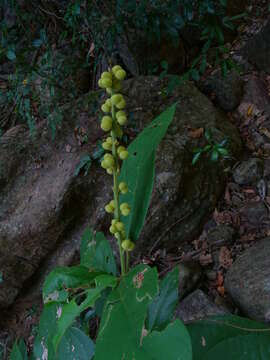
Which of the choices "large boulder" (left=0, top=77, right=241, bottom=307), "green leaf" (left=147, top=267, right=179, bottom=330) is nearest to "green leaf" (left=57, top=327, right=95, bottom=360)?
"green leaf" (left=147, top=267, right=179, bottom=330)

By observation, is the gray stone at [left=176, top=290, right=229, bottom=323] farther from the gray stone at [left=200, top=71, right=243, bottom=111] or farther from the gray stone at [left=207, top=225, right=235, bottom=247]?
the gray stone at [left=200, top=71, right=243, bottom=111]

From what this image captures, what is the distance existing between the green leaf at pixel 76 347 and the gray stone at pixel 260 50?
6.69ft

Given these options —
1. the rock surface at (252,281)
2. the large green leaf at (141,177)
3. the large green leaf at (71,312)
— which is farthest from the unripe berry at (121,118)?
the rock surface at (252,281)

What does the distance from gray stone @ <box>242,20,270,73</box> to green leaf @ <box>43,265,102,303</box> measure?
6.70ft

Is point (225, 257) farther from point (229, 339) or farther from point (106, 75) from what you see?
point (106, 75)

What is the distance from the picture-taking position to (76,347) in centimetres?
90

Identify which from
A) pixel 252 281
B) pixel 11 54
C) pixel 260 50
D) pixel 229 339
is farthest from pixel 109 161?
pixel 260 50

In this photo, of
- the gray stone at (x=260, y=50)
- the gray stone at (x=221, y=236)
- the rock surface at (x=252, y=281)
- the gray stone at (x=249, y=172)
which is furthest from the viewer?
the gray stone at (x=260, y=50)

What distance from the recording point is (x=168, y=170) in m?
1.73

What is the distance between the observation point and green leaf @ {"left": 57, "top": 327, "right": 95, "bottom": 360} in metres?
0.88

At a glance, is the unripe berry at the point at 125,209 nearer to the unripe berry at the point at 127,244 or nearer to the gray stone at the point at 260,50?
the unripe berry at the point at 127,244

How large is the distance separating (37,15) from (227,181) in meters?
1.36

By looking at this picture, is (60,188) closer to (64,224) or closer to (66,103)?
(64,224)

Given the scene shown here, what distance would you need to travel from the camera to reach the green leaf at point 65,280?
710 millimetres
